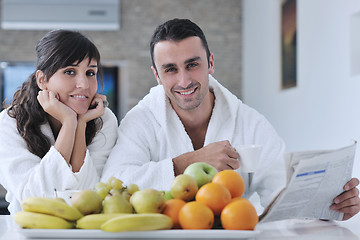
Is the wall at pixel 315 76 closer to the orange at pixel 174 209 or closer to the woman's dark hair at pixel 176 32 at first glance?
the woman's dark hair at pixel 176 32

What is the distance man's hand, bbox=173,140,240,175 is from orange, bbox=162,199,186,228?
0.52 metres

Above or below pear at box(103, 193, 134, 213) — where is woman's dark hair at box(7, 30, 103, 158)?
above

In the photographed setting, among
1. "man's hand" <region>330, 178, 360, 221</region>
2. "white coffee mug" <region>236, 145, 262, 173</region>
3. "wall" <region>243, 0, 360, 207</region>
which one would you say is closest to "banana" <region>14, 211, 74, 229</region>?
"white coffee mug" <region>236, 145, 262, 173</region>

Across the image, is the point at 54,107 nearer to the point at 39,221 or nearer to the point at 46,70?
the point at 46,70

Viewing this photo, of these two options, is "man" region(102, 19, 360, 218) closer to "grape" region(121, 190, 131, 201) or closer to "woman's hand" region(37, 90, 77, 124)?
"woman's hand" region(37, 90, 77, 124)

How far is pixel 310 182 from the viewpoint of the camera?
103cm

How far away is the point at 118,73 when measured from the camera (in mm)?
6203

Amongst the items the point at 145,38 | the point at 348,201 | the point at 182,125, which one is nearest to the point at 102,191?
the point at 348,201

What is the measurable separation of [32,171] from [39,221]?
2.41 feet

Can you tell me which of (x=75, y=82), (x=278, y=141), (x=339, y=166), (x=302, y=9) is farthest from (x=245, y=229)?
(x=302, y=9)

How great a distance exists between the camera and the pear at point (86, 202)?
97cm

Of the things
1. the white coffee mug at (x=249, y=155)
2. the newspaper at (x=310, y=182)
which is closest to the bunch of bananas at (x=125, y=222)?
the newspaper at (x=310, y=182)

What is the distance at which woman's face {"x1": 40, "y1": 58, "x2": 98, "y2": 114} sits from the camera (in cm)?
182

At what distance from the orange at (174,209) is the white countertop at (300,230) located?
0.21 ft
